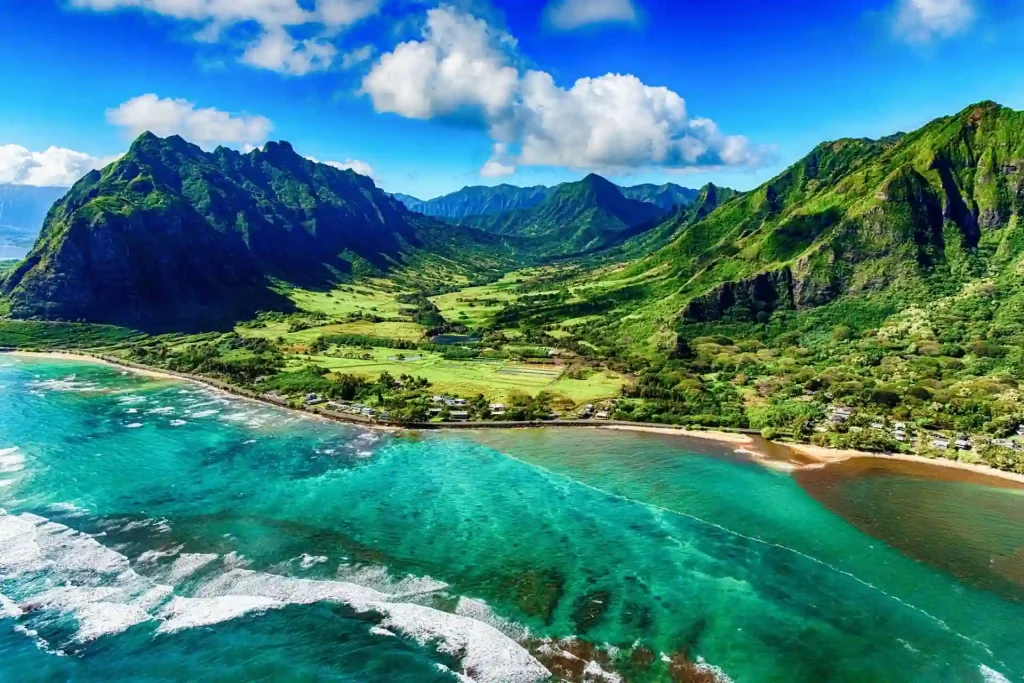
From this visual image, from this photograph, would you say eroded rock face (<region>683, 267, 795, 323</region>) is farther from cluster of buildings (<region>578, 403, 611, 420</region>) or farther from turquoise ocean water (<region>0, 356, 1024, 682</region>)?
turquoise ocean water (<region>0, 356, 1024, 682</region>)

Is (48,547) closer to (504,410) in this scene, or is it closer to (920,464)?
(504,410)

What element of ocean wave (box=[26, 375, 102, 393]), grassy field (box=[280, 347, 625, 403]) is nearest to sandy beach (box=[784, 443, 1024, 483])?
grassy field (box=[280, 347, 625, 403])

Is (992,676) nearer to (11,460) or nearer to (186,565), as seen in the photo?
(186,565)

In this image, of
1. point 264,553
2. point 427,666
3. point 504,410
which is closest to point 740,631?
point 427,666

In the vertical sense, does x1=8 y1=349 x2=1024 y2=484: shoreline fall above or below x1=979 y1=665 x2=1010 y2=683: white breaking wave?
above

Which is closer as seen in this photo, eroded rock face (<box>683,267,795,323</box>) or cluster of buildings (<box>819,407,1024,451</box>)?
cluster of buildings (<box>819,407,1024,451</box>)

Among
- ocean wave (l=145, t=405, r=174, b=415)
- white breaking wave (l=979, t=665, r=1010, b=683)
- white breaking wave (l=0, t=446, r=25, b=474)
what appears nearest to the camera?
white breaking wave (l=979, t=665, r=1010, b=683)
